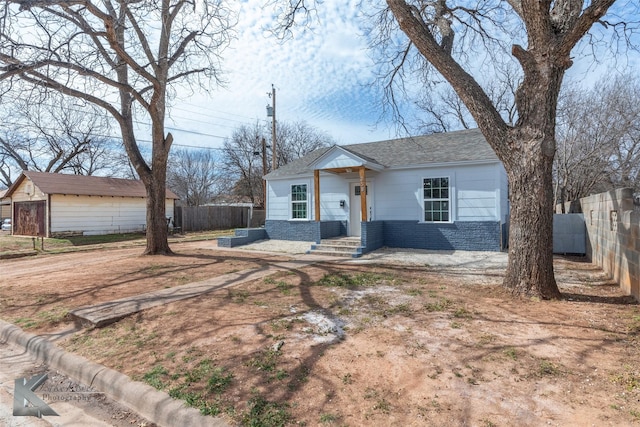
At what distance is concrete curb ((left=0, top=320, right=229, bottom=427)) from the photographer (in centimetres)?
257

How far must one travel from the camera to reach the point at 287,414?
247cm

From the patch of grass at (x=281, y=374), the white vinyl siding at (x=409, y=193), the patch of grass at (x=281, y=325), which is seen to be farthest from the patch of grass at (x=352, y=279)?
the white vinyl siding at (x=409, y=193)

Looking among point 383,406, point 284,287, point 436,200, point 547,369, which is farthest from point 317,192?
point 383,406

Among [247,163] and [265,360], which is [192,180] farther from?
[265,360]

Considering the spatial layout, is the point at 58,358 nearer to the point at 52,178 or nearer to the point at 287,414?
the point at 287,414

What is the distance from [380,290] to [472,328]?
6.95 feet

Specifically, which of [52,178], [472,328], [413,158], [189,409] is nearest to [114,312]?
Answer: [189,409]

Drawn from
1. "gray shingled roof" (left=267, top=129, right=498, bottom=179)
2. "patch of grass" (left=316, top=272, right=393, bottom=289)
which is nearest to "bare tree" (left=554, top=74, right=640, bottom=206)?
"gray shingled roof" (left=267, top=129, right=498, bottom=179)

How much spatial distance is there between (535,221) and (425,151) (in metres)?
7.55

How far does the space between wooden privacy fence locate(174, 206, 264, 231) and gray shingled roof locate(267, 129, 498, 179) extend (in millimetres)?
11700

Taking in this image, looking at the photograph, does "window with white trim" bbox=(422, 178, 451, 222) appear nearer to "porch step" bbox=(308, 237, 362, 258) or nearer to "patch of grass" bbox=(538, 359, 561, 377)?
Answer: "porch step" bbox=(308, 237, 362, 258)

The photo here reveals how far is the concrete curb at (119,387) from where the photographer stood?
257 centimetres

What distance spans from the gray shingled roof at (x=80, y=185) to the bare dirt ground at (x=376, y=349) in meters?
14.8

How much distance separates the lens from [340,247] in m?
11.1
